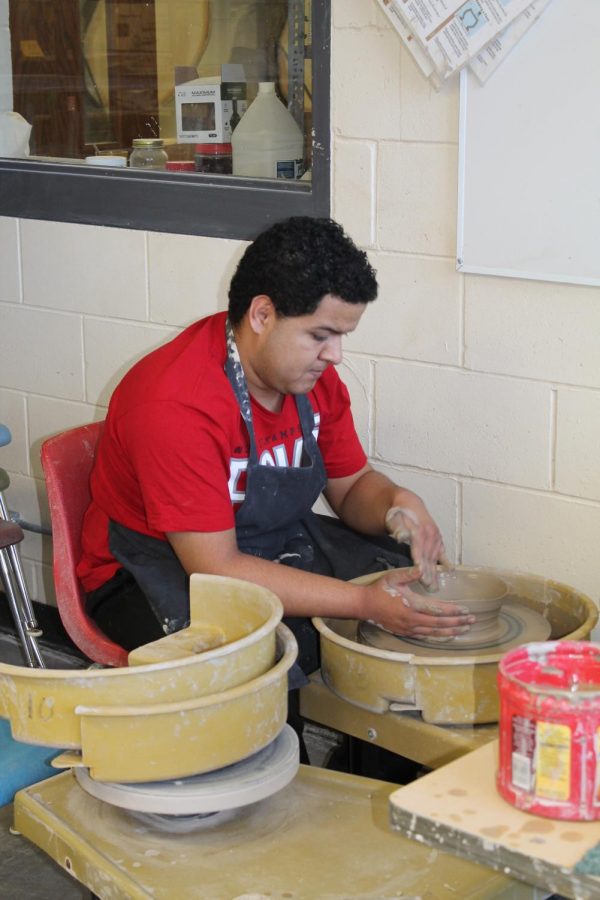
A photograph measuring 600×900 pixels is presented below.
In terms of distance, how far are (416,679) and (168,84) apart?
5.66 ft

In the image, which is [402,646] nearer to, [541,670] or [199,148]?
[541,670]

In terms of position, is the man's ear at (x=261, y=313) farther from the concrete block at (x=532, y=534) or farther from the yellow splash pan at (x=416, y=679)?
the concrete block at (x=532, y=534)

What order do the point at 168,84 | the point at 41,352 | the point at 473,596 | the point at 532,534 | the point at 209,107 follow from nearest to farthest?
1. the point at 473,596
2. the point at 532,534
3. the point at 209,107
4. the point at 168,84
5. the point at 41,352

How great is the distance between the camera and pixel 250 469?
2.07 m

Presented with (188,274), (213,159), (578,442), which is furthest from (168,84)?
(578,442)

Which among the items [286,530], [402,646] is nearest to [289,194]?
[286,530]

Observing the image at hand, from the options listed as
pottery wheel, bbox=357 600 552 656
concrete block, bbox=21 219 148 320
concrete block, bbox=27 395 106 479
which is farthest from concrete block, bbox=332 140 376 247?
concrete block, bbox=27 395 106 479

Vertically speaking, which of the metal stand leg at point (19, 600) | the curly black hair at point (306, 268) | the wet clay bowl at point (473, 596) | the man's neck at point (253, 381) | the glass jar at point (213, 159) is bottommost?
the metal stand leg at point (19, 600)

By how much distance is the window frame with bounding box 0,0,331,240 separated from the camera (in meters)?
2.49

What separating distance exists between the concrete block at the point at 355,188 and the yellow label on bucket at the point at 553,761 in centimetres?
141

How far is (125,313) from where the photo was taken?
2943 mm

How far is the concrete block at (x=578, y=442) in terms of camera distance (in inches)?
86.9

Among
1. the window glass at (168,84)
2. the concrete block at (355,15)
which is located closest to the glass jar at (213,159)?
the window glass at (168,84)

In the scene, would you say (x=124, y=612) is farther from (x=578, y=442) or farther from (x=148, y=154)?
(x=148, y=154)
